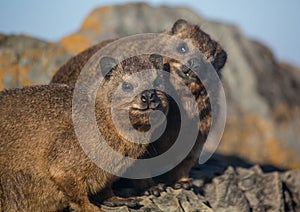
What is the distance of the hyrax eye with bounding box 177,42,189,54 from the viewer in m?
10.6

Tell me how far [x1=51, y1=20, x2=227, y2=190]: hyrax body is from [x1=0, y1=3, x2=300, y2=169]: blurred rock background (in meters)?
4.36

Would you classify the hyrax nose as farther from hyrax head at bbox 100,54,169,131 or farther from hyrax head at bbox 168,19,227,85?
hyrax head at bbox 168,19,227,85

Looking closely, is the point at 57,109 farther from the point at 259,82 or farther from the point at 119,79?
the point at 259,82

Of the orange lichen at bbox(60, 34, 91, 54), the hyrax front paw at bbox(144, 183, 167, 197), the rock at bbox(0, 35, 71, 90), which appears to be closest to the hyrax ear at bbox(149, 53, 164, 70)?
the hyrax front paw at bbox(144, 183, 167, 197)

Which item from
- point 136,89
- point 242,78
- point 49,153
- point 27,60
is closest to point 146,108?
point 136,89

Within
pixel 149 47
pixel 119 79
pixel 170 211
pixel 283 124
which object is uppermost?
pixel 283 124

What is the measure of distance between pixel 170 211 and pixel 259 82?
12996 millimetres

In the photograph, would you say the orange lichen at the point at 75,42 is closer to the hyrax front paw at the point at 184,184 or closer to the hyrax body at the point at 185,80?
the hyrax body at the point at 185,80

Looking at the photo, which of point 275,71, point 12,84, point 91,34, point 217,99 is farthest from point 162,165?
point 275,71

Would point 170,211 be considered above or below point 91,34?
below

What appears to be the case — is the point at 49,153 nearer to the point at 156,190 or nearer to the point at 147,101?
the point at 147,101

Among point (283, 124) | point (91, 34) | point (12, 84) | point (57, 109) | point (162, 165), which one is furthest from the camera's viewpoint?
point (283, 124)

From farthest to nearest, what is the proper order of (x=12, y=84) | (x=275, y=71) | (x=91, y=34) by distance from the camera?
(x=275, y=71)
(x=91, y=34)
(x=12, y=84)

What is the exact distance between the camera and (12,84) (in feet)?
46.0
